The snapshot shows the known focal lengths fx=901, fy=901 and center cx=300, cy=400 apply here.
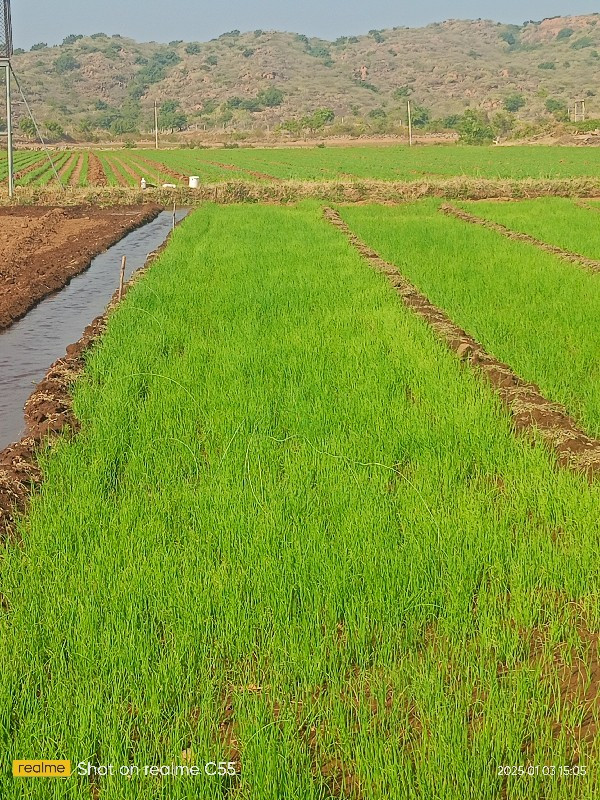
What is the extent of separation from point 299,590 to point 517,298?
6.16 m

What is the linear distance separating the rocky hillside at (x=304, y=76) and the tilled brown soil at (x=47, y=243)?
6448 cm

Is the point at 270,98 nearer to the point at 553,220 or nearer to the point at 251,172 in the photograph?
the point at 251,172

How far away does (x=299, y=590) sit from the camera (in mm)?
3230

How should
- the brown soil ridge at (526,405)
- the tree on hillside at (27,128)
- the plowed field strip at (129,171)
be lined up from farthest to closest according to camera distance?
the tree on hillside at (27,128)
the plowed field strip at (129,171)
the brown soil ridge at (526,405)

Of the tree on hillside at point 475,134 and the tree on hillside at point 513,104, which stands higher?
the tree on hillside at point 513,104

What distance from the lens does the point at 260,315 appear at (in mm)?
8273

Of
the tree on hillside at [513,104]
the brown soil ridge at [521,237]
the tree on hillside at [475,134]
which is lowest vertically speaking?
the brown soil ridge at [521,237]

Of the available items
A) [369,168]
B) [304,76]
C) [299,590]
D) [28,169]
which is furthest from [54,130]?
[299,590]

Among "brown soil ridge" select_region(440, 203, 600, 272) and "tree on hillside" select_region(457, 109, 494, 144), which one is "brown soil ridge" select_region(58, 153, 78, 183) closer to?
"brown soil ridge" select_region(440, 203, 600, 272)

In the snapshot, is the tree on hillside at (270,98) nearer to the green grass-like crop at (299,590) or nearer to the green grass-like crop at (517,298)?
the green grass-like crop at (517,298)

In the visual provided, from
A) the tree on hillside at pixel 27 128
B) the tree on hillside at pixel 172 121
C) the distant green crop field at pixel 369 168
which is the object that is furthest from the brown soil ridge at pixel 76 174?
the tree on hillside at pixel 172 121

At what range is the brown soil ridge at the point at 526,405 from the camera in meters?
4.65

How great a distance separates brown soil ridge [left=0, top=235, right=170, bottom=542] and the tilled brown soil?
117 inches

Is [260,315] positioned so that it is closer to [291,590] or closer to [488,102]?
[291,590]
